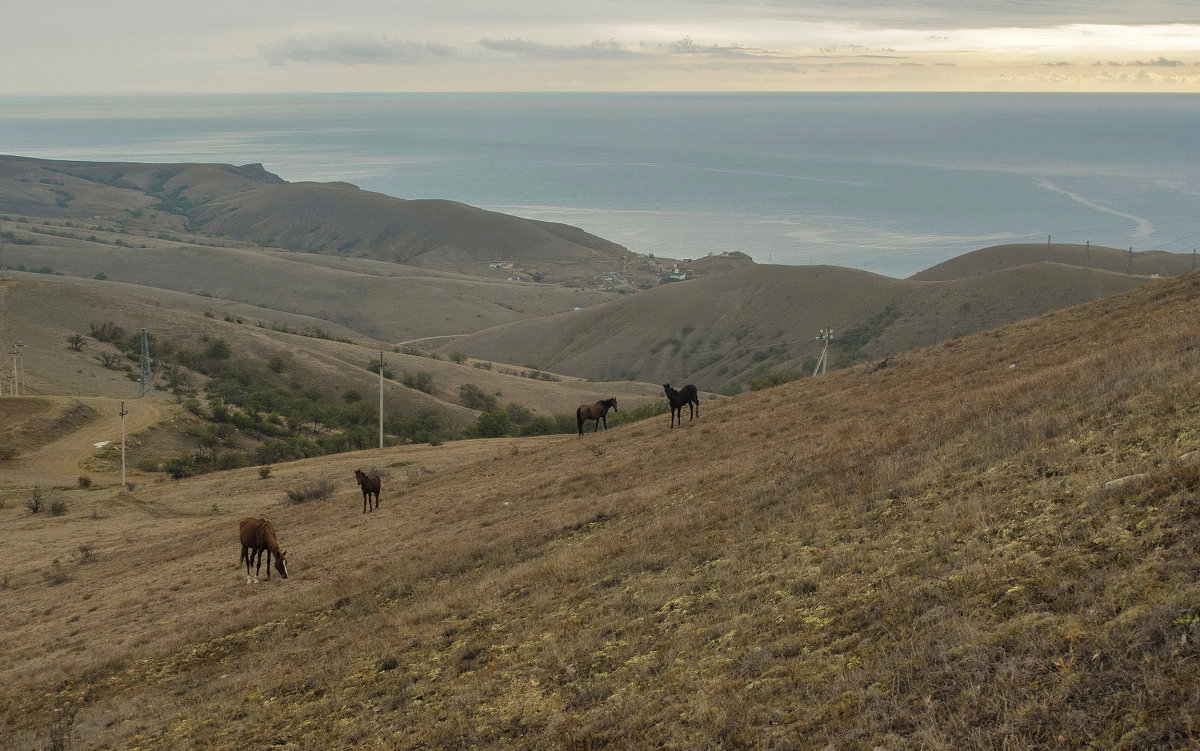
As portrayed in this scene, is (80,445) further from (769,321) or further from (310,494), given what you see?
(769,321)

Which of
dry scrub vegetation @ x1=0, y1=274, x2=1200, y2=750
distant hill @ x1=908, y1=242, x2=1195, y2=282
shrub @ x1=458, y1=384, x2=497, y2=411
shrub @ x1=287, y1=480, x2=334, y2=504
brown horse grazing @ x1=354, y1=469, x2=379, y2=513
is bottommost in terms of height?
shrub @ x1=458, y1=384, x2=497, y2=411

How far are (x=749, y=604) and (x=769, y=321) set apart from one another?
324 feet

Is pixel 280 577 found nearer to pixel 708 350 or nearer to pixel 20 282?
pixel 20 282

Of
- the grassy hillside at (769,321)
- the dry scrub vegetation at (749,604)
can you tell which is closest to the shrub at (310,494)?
the dry scrub vegetation at (749,604)

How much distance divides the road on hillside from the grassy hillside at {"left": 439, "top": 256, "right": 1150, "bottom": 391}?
53220 mm

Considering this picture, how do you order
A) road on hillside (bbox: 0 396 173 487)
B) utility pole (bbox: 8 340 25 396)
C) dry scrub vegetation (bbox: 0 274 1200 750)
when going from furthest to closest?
utility pole (bbox: 8 340 25 396), road on hillside (bbox: 0 396 173 487), dry scrub vegetation (bbox: 0 274 1200 750)

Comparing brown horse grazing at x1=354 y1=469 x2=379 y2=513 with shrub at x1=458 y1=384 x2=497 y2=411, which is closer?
brown horse grazing at x1=354 y1=469 x2=379 y2=513

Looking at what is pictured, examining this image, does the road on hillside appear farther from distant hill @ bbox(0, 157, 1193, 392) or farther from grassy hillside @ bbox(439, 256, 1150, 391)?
grassy hillside @ bbox(439, 256, 1150, 391)

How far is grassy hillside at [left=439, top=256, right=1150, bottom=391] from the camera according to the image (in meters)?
83.2

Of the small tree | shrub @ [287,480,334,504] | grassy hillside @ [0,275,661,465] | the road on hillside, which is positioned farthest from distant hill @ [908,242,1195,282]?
the small tree

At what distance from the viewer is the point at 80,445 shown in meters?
43.7

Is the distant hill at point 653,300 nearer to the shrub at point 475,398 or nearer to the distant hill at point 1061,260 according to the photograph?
the distant hill at point 1061,260

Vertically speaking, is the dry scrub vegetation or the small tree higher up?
the dry scrub vegetation

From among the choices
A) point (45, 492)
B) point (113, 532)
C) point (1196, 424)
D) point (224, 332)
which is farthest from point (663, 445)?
point (224, 332)
